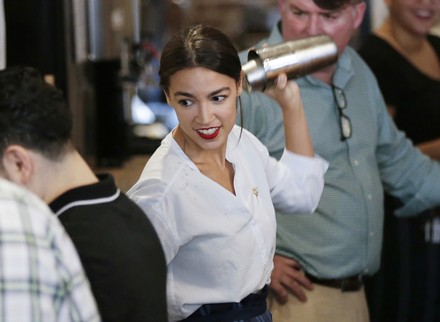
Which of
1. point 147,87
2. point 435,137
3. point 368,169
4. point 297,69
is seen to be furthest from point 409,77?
point 147,87

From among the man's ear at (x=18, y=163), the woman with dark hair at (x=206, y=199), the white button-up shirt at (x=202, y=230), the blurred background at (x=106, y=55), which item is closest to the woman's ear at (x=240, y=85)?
the woman with dark hair at (x=206, y=199)

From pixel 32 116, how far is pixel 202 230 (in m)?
0.51

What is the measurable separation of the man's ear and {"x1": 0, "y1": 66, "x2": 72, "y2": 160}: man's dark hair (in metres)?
0.01

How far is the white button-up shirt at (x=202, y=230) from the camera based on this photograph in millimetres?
1877

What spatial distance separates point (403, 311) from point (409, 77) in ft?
2.84

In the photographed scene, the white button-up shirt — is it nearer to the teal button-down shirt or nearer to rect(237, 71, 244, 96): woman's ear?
rect(237, 71, 244, 96): woman's ear

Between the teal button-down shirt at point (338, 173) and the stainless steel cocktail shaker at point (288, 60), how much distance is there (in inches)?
8.2

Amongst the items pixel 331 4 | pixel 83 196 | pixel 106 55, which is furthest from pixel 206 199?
pixel 106 55

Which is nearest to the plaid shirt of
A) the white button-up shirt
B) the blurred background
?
the white button-up shirt

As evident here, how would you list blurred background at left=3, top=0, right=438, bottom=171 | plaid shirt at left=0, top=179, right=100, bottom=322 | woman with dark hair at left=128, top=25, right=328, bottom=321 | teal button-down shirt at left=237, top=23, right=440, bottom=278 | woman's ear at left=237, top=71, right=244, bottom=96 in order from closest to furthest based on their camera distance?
plaid shirt at left=0, top=179, right=100, bottom=322 < woman with dark hair at left=128, top=25, right=328, bottom=321 < woman's ear at left=237, top=71, right=244, bottom=96 < teal button-down shirt at left=237, top=23, right=440, bottom=278 < blurred background at left=3, top=0, right=438, bottom=171

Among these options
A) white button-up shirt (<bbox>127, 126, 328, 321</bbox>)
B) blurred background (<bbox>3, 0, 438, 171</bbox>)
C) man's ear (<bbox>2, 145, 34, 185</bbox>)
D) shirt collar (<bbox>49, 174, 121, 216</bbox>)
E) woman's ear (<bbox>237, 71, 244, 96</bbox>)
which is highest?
man's ear (<bbox>2, 145, 34, 185</bbox>)

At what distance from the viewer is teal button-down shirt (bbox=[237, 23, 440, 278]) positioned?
2514 millimetres

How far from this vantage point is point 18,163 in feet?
4.86

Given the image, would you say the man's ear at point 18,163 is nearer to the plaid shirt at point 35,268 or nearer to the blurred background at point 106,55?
the plaid shirt at point 35,268
